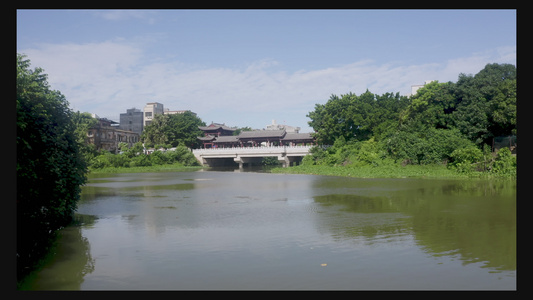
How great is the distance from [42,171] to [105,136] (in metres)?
55.2

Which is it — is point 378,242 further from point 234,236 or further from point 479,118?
point 479,118

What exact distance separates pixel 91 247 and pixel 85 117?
50.0 metres

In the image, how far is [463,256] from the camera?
7.30 m

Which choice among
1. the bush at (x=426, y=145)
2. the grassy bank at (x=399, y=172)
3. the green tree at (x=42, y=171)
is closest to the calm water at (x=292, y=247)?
the green tree at (x=42, y=171)

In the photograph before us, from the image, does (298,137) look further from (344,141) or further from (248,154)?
(344,141)

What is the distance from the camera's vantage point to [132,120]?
244 feet

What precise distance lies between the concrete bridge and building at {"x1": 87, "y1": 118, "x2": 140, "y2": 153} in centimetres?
1444

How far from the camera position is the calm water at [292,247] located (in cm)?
623

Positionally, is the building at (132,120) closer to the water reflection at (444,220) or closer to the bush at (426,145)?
the bush at (426,145)

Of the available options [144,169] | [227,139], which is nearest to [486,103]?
[144,169]

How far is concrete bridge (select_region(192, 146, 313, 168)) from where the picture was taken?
50.2 meters

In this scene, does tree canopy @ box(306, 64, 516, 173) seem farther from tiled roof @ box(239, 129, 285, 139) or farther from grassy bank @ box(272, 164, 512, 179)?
tiled roof @ box(239, 129, 285, 139)

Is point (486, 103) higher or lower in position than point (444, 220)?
higher
